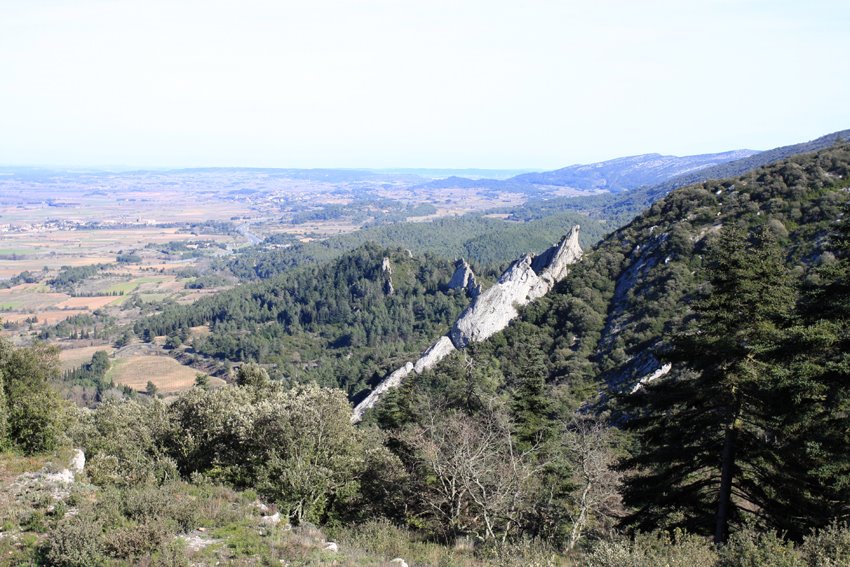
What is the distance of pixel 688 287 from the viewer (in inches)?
2005

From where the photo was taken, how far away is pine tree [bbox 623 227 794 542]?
1417 centimetres

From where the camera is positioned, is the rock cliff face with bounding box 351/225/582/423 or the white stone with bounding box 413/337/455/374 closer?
the white stone with bounding box 413/337/455/374

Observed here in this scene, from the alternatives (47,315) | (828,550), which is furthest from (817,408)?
(47,315)

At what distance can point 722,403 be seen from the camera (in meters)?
14.7

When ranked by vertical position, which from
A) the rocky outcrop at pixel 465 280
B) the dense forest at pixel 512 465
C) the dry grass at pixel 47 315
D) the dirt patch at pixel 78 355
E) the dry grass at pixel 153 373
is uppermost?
the dense forest at pixel 512 465

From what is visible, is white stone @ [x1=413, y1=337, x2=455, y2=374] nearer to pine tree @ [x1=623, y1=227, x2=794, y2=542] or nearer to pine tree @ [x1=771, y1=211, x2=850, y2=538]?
pine tree @ [x1=623, y1=227, x2=794, y2=542]

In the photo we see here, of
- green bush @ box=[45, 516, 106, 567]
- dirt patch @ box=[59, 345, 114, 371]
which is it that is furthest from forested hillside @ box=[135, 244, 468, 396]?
green bush @ box=[45, 516, 106, 567]

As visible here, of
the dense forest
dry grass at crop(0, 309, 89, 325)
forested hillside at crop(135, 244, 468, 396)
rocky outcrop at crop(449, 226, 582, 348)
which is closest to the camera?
the dense forest

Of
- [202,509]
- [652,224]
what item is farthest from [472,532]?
[652,224]

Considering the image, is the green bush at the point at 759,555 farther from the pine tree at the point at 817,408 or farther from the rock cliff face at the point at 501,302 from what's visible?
the rock cliff face at the point at 501,302

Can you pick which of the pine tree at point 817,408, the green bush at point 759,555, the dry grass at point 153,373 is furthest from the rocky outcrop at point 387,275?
the green bush at point 759,555

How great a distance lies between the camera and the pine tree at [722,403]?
558 inches

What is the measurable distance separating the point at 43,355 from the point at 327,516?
39.8 feet

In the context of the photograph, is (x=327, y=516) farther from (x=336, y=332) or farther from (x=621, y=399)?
(x=336, y=332)
